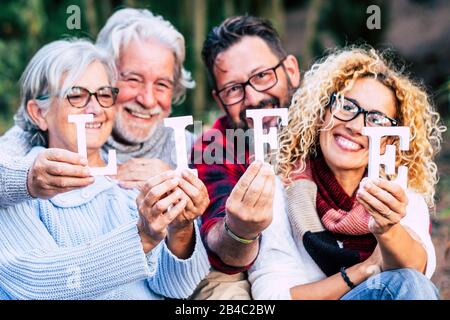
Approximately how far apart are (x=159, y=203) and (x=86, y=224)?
1.20ft

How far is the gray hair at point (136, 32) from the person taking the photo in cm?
244

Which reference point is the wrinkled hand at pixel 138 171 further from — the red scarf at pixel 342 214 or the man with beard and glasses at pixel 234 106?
Result: the red scarf at pixel 342 214

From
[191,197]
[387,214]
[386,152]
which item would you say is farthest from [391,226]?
[191,197]

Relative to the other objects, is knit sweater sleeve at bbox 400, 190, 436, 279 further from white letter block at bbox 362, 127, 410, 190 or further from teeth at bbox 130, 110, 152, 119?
teeth at bbox 130, 110, 152, 119

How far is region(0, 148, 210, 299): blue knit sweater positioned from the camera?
200cm

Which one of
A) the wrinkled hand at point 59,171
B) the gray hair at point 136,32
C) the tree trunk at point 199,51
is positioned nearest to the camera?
the wrinkled hand at point 59,171

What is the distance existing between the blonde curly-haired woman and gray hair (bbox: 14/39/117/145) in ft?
2.19

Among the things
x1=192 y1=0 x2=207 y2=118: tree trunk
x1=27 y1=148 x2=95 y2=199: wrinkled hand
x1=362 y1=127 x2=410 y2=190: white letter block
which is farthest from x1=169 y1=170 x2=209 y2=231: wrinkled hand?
x1=192 y1=0 x2=207 y2=118: tree trunk

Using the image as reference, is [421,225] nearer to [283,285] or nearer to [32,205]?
[283,285]

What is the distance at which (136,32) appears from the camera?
8.06ft

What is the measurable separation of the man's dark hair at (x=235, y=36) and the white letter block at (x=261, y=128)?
0.89 feet

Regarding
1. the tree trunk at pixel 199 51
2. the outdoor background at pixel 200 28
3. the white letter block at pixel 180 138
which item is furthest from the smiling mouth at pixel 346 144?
the tree trunk at pixel 199 51

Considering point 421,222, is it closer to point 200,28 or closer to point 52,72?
point 52,72
